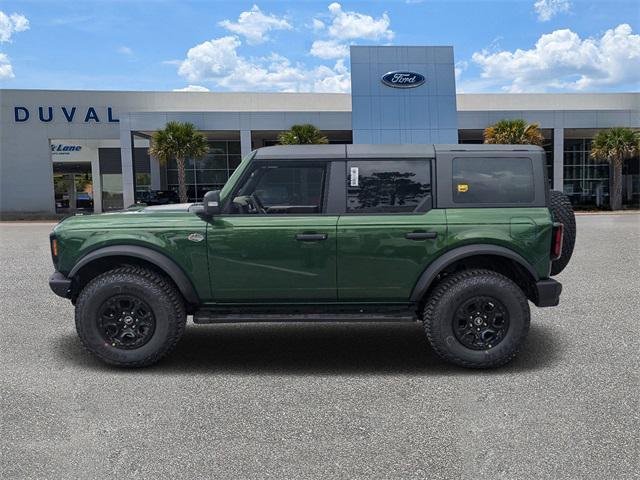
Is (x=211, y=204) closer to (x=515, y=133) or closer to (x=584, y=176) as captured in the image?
(x=515, y=133)

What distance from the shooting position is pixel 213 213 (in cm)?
454

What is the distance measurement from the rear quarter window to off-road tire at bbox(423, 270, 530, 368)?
71cm

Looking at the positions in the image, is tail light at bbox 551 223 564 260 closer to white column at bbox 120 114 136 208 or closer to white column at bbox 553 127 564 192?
white column at bbox 120 114 136 208

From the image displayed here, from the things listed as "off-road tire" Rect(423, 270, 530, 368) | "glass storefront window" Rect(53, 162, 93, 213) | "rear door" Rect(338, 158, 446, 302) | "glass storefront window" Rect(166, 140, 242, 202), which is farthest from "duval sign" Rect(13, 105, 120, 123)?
"off-road tire" Rect(423, 270, 530, 368)

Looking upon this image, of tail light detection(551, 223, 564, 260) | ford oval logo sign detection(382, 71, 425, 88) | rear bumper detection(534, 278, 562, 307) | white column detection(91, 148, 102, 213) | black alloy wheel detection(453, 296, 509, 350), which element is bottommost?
black alloy wheel detection(453, 296, 509, 350)

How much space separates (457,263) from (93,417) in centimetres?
315

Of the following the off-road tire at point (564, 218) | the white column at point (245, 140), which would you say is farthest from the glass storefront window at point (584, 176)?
the off-road tire at point (564, 218)

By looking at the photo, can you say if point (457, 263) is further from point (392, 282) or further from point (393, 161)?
point (393, 161)

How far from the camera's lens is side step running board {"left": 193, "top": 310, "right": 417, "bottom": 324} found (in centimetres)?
454

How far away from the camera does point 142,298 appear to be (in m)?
4.50

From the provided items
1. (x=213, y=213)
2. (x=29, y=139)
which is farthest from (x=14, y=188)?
(x=213, y=213)

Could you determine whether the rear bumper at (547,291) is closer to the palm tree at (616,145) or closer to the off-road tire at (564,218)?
the off-road tire at (564,218)

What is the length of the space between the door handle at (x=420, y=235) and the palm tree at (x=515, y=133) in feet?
86.2

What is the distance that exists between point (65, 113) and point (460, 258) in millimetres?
34595
